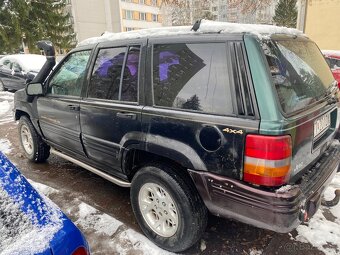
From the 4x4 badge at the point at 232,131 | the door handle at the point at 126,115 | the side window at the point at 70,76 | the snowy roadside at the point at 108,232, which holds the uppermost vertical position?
the side window at the point at 70,76

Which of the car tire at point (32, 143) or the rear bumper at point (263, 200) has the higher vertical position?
the rear bumper at point (263, 200)

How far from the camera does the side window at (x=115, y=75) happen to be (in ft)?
8.55

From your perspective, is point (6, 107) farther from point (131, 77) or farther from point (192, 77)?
point (192, 77)

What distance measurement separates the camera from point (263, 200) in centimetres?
191

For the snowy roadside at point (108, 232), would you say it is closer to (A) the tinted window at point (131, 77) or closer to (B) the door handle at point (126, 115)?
(B) the door handle at point (126, 115)

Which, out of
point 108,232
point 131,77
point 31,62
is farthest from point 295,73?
point 31,62

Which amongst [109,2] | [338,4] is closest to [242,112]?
[338,4]

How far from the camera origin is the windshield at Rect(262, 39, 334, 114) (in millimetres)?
1971

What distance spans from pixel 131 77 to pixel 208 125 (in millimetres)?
962

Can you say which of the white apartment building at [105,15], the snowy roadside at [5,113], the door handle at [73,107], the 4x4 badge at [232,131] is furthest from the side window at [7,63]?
the white apartment building at [105,15]

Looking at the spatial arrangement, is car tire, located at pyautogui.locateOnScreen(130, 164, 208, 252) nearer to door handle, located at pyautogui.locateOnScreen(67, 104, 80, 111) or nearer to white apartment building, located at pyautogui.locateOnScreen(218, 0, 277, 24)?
door handle, located at pyautogui.locateOnScreen(67, 104, 80, 111)

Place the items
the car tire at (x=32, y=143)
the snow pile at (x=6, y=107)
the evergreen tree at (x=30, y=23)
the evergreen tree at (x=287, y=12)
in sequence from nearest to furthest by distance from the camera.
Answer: the car tire at (x=32, y=143) < the snow pile at (x=6, y=107) < the evergreen tree at (x=30, y=23) < the evergreen tree at (x=287, y=12)

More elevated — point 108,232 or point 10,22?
point 10,22

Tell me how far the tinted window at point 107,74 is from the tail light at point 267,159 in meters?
1.44
